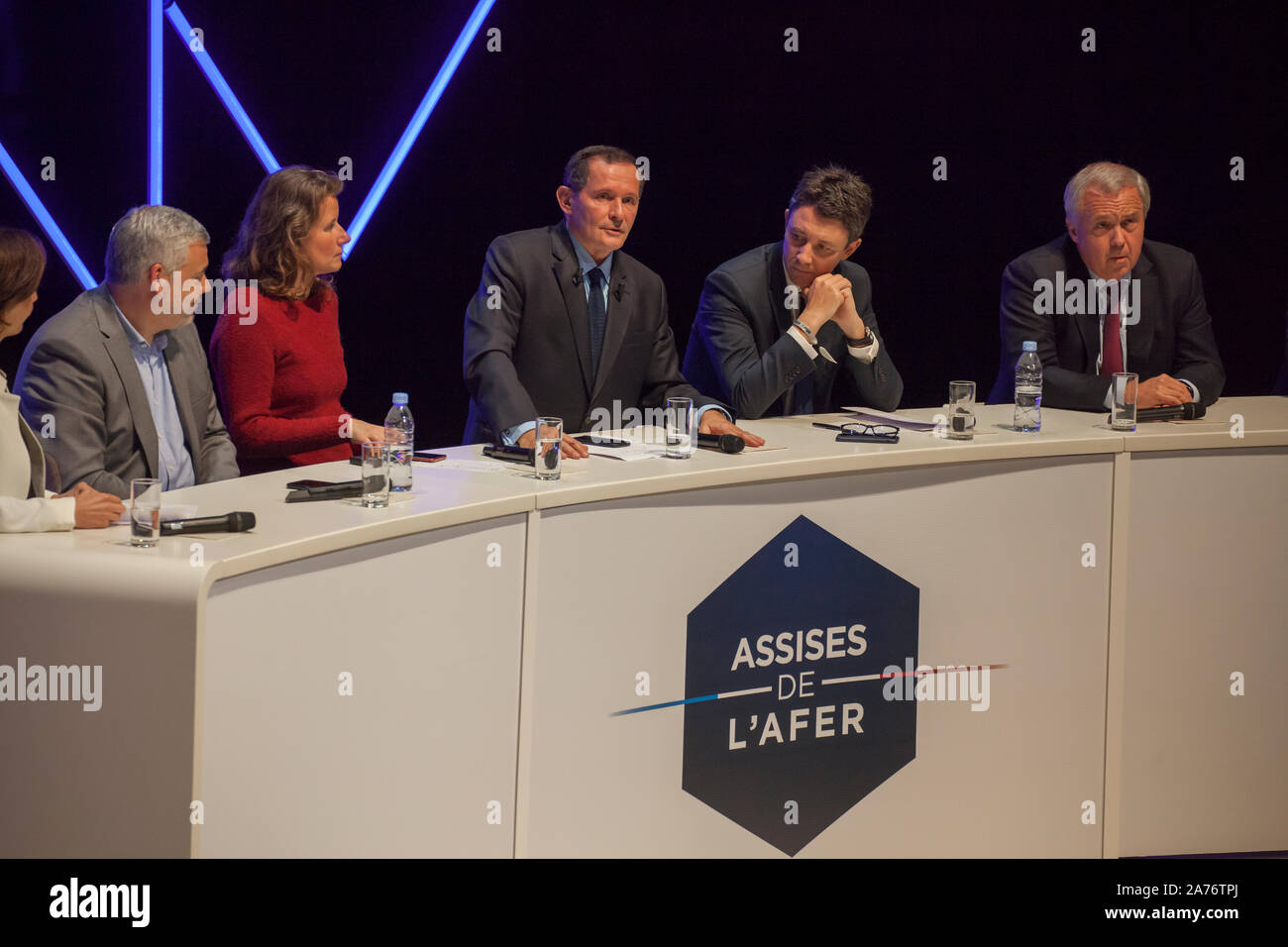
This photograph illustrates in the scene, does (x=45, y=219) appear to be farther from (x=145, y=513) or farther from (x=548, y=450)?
(x=145, y=513)

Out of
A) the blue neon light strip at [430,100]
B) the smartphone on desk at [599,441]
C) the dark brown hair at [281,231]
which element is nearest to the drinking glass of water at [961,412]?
the smartphone on desk at [599,441]

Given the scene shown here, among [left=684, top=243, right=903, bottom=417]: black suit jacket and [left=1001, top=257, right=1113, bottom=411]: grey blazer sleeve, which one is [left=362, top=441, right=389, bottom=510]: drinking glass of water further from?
[left=1001, top=257, right=1113, bottom=411]: grey blazer sleeve

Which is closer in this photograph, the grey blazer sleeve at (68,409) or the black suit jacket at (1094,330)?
the grey blazer sleeve at (68,409)

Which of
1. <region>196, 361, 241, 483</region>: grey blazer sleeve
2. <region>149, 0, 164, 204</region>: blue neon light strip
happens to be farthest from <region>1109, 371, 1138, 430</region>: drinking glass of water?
<region>149, 0, 164, 204</region>: blue neon light strip

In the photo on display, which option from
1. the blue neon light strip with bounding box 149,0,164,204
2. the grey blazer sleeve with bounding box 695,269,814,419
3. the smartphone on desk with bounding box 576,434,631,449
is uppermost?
the blue neon light strip with bounding box 149,0,164,204

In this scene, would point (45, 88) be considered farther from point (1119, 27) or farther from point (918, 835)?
point (1119, 27)

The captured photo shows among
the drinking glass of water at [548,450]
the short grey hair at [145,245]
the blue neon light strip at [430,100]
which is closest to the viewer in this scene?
the drinking glass of water at [548,450]

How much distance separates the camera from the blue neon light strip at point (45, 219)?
3943mm

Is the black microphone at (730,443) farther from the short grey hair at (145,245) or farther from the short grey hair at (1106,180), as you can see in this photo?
the short grey hair at (1106,180)

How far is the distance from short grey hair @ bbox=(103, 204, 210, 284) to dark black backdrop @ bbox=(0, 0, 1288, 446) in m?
1.38

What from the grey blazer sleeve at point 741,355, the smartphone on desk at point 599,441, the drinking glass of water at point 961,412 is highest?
the grey blazer sleeve at point 741,355

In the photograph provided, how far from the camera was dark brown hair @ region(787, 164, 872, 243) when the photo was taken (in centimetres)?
348

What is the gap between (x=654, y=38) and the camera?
14.7 feet

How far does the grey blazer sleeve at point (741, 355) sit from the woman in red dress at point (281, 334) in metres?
0.97
